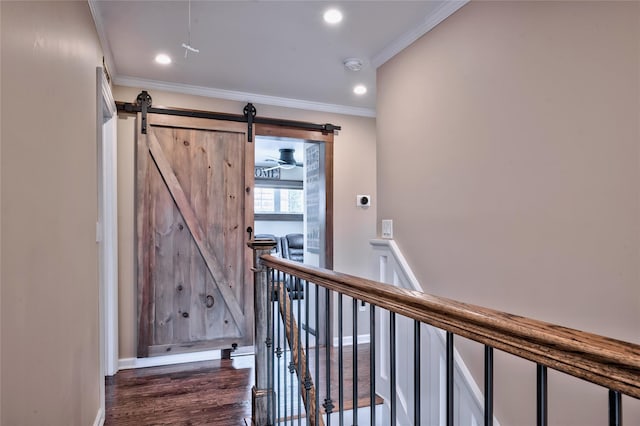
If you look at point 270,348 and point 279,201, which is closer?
point 270,348

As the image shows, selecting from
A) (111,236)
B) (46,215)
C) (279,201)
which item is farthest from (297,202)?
(46,215)

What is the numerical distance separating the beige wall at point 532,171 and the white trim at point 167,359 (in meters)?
2.14

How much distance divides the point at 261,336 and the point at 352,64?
2.03 meters

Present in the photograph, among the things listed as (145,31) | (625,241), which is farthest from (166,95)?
(625,241)

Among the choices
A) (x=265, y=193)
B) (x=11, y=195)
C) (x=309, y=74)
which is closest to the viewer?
(x=11, y=195)

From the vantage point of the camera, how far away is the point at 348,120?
4004mm

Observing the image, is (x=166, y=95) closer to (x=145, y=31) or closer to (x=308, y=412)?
(x=145, y=31)

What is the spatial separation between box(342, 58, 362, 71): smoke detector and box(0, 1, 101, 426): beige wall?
1641 millimetres

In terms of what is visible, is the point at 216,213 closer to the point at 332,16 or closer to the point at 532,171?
the point at 332,16

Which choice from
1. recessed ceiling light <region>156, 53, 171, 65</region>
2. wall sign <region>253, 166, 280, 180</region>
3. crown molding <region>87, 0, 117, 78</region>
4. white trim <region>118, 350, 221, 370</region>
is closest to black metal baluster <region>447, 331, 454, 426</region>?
crown molding <region>87, 0, 117, 78</region>

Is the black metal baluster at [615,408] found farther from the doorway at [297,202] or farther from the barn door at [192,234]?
the doorway at [297,202]

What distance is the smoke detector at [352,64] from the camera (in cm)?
280

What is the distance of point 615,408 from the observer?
0.51 m

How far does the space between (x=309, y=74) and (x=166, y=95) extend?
1.30m
